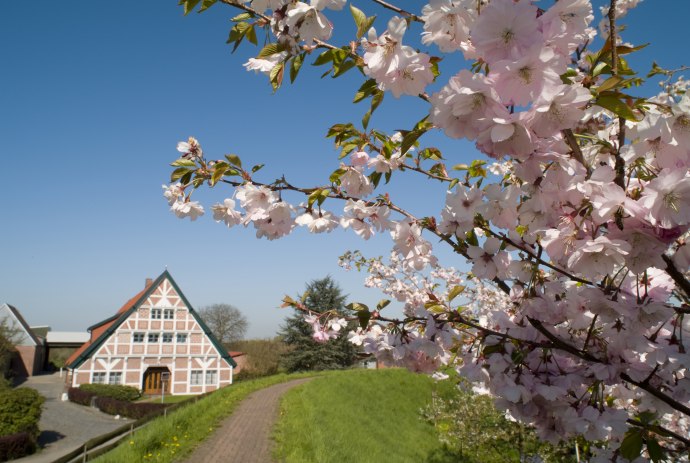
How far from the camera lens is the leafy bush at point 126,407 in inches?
715

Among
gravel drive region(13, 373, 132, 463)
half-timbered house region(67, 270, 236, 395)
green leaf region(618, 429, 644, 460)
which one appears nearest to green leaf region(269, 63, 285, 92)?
green leaf region(618, 429, 644, 460)

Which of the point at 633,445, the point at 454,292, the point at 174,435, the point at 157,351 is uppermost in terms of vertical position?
the point at 454,292

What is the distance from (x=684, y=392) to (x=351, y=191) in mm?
1315

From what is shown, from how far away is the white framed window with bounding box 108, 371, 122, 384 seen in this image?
2375 cm

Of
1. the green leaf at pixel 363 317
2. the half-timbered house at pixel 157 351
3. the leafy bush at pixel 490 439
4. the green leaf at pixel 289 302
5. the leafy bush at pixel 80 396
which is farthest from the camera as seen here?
the half-timbered house at pixel 157 351

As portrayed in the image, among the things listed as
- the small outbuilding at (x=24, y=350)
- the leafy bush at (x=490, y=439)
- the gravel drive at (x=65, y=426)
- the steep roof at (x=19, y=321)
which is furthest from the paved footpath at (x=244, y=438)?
the steep roof at (x=19, y=321)

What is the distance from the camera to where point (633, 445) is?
1.22m

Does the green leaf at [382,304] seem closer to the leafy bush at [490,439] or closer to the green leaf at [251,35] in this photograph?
the green leaf at [251,35]

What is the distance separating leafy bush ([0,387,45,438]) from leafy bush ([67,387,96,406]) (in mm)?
7717

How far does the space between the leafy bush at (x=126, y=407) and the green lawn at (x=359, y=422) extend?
696 centimetres

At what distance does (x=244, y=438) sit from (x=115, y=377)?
1817 cm

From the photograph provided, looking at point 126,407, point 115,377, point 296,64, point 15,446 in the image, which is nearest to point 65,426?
point 126,407

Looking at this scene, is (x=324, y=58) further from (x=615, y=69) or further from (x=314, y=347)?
(x=314, y=347)

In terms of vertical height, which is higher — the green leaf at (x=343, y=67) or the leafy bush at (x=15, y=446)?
the green leaf at (x=343, y=67)
